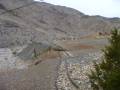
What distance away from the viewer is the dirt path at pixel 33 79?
62.8 ft


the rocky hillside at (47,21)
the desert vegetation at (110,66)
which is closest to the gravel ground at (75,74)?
the desert vegetation at (110,66)

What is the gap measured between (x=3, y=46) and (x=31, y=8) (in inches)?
1433

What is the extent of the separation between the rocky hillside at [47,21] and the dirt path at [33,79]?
46.3 m

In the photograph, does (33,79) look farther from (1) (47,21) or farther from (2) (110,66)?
(1) (47,21)

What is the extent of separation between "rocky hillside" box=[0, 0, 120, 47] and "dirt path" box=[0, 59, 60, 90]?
46271 millimetres

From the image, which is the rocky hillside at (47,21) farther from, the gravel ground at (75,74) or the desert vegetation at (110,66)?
the desert vegetation at (110,66)

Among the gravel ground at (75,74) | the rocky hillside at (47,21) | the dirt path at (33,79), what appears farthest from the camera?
the rocky hillside at (47,21)

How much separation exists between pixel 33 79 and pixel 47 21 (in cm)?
6829

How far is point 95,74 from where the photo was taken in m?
11.5

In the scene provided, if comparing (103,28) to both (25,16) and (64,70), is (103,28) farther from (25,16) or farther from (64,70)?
(64,70)

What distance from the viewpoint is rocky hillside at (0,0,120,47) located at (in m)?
74.0

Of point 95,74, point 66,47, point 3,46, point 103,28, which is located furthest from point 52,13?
point 95,74

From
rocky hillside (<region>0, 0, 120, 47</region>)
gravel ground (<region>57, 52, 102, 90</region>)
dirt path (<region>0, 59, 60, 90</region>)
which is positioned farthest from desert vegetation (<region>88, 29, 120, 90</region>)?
rocky hillside (<region>0, 0, 120, 47</region>)

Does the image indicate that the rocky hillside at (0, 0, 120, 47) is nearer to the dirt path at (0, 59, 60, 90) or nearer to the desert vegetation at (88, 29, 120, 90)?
the dirt path at (0, 59, 60, 90)
